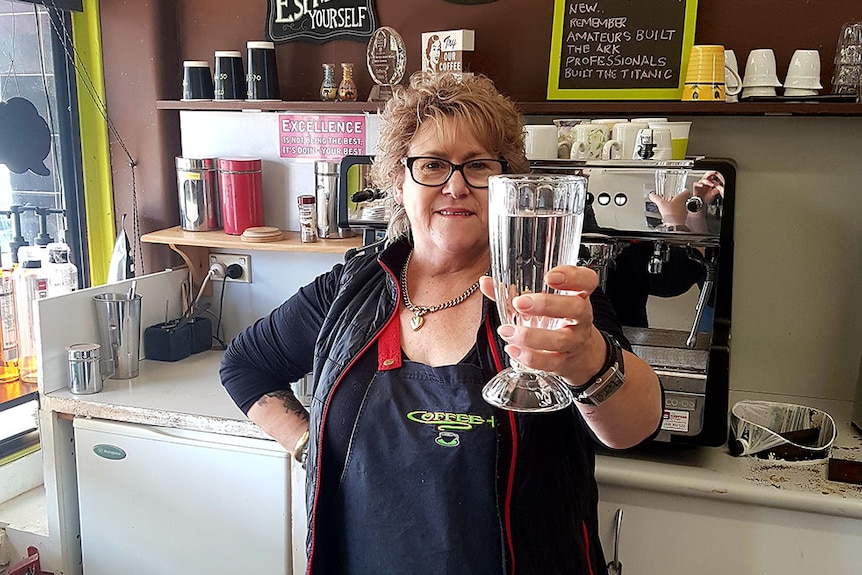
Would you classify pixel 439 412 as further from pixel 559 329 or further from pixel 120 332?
pixel 120 332

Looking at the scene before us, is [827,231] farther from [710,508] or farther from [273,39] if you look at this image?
[273,39]

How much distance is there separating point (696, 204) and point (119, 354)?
1463mm

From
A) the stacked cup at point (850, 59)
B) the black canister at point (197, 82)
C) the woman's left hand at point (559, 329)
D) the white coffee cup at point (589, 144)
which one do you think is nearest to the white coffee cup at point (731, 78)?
the stacked cup at point (850, 59)

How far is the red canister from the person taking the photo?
7.11 feet

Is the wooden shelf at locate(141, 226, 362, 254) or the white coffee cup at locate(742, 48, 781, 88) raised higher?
the white coffee cup at locate(742, 48, 781, 88)

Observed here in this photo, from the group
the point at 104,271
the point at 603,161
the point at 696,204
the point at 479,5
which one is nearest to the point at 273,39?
the point at 479,5

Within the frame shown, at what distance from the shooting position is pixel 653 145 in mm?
1552

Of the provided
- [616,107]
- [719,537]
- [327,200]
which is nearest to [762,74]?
[616,107]

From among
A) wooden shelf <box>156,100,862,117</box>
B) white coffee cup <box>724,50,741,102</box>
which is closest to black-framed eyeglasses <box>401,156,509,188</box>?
wooden shelf <box>156,100,862,117</box>

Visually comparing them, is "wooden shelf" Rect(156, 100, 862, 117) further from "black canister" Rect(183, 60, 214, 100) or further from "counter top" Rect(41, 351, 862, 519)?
"counter top" Rect(41, 351, 862, 519)

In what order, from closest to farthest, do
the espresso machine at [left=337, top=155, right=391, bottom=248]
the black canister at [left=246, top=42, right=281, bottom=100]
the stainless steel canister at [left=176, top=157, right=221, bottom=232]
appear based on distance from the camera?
the espresso machine at [left=337, top=155, right=391, bottom=248] → the black canister at [left=246, top=42, right=281, bottom=100] → the stainless steel canister at [left=176, top=157, right=221, bottom=232]

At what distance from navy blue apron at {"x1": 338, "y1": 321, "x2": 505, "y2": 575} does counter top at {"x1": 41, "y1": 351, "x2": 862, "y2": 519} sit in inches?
19.2

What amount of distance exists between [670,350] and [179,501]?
1.16 m

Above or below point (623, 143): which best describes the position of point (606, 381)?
below
